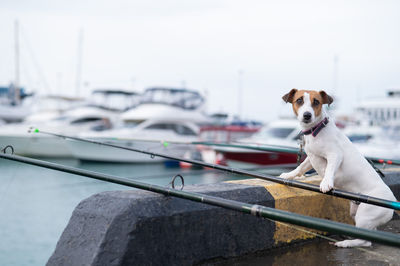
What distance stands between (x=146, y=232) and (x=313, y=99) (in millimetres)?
1731

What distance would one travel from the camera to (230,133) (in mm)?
23219

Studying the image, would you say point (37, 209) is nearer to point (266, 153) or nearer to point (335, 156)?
point (335, 156)

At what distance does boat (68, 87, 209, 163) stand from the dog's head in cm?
1628

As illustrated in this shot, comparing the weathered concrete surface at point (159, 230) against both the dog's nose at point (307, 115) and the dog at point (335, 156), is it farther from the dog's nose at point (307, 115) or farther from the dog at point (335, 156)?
the dog's nose at point (307, 115)

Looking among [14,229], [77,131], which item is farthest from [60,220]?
[77,131]

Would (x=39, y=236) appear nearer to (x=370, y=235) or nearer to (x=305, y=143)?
(x=305, y=143)

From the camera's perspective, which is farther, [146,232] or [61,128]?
[61,128]

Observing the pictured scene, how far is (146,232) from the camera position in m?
2.85

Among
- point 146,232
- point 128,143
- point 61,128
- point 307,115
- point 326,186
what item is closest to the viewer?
point 146,232

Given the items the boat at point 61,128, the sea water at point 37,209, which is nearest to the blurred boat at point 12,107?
the boat at point 61,128

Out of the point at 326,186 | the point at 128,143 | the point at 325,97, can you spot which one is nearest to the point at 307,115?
the point at 325,97

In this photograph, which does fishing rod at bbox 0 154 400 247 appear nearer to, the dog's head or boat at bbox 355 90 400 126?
the dog's head

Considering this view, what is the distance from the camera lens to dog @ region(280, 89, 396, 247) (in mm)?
3514

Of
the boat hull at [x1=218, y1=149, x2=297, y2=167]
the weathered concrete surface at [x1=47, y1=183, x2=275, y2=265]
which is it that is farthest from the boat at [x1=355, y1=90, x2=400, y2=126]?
the weathered concrete surface at [x1=47, y1=183, x2=275, y2=265]
